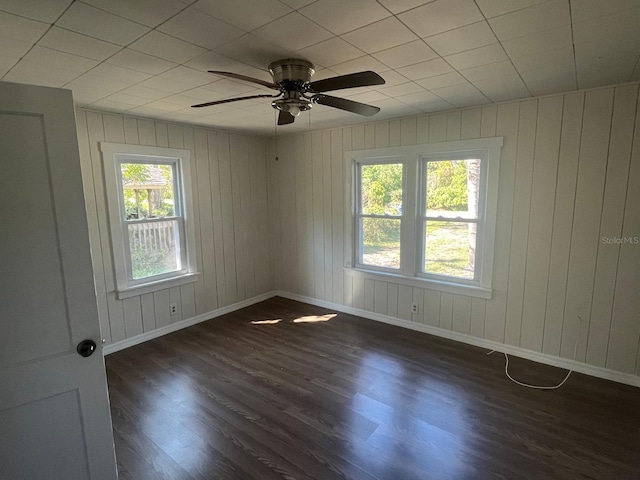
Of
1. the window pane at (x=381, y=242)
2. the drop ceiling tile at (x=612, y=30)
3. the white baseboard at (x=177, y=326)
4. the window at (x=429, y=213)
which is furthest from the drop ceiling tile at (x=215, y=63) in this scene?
the white baseboard at (x=177, y=326)

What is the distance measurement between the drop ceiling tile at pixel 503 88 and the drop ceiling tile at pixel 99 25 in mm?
2286

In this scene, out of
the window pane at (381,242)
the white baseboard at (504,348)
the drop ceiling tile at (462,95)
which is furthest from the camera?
the window pane at (381,242)

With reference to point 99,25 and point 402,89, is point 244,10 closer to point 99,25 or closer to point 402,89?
point 99,25

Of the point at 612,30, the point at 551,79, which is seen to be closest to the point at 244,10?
the point at 612,30

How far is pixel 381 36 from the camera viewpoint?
1.74 metres

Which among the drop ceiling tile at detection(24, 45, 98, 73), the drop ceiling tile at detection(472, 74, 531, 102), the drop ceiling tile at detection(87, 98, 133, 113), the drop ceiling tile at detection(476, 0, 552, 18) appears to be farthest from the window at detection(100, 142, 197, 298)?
the drop ceiling tile at detection(476, 0, 552, 18)

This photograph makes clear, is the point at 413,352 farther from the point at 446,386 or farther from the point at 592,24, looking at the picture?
the point at 592,24

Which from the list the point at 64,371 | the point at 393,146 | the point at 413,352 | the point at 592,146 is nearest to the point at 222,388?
the point at 64,371

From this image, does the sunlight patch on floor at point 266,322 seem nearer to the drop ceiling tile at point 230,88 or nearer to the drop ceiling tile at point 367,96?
the drop ceiling tile at point 230,88

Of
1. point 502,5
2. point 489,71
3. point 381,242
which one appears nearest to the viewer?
point 502,5

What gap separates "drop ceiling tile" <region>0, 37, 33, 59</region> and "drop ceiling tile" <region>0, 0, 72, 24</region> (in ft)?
1.20

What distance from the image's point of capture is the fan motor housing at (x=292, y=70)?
2.02 metres

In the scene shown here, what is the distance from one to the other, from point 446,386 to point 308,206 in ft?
9.30

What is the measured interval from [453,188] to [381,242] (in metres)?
1.06
